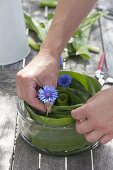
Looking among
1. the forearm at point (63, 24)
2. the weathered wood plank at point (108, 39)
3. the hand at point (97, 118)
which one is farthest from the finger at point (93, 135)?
the weathered wood plank at point (108, 39)

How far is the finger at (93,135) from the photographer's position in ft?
2.92

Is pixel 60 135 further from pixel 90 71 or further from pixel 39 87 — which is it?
pixel 90 71

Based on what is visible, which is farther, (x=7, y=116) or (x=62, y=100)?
(x=7, y=116)

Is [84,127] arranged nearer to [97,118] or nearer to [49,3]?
[97,118]

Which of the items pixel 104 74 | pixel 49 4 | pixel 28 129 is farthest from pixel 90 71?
pixel 49 4

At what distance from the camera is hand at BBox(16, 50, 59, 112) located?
947mm

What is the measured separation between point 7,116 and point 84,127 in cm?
30

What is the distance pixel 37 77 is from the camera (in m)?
0.97

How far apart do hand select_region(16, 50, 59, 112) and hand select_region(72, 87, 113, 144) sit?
0.10 metres

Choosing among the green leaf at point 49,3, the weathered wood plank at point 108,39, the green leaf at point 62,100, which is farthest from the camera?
the green leaf at point 49,3

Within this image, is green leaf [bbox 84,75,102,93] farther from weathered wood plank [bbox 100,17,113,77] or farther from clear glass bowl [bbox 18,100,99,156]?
weathered wood plank [bbox 100,17,113,77]

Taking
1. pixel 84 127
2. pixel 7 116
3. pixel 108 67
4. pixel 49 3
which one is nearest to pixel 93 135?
pixel 84 127

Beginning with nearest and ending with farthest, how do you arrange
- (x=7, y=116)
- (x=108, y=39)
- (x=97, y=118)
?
(x=97, y=118)
(x=7, y=116)
(x=108, y=39)

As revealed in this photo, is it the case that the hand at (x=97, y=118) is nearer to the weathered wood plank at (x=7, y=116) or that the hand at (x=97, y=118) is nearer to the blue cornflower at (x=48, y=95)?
the blue cornflower at (x=48, y=95)
